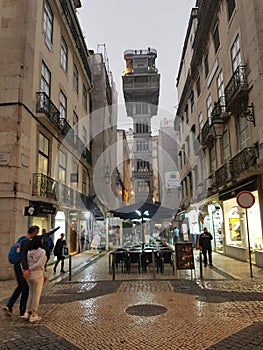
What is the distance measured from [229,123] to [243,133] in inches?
76.1

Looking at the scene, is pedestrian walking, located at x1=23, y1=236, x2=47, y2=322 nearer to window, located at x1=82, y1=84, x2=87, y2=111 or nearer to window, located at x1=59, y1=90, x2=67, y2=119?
window, located at x1=59, y1=90, x2=67, y2=119

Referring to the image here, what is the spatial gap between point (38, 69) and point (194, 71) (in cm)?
1631

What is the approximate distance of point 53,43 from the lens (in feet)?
56.1

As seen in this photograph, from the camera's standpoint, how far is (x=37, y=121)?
13.9m

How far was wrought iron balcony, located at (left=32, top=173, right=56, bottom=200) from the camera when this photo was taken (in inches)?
516

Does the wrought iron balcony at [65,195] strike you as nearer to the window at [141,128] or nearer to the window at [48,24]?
the window at [48,24]

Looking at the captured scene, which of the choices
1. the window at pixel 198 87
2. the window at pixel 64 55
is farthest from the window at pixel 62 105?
the window at pixel 198 87

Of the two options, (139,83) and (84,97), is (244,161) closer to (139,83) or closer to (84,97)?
(84,97)

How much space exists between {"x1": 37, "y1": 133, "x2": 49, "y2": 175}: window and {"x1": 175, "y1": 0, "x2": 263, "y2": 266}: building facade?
9.74 m

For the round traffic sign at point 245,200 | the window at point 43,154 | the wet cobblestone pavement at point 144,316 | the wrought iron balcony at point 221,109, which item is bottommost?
the wet cobblestone pavement at point 144,316

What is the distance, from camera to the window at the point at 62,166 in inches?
695

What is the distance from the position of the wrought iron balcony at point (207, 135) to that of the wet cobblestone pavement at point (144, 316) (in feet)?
37.9

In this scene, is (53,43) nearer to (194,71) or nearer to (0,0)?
(0,0)

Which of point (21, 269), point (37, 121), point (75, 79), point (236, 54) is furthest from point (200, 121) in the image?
point (21, 269)
